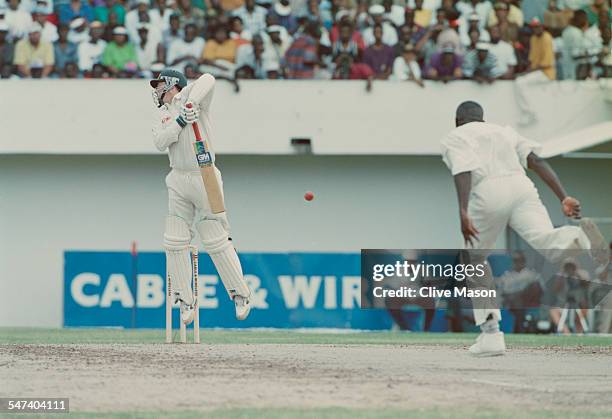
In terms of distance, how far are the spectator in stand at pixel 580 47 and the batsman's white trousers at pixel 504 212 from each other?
39.5 feet

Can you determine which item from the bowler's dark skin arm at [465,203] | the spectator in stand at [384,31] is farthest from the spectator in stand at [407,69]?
the bowler's dark skin arm at [465,203]

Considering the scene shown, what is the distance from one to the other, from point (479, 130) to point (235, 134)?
1243cm

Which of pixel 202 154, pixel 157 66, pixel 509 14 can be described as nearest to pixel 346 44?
pixel 509 14

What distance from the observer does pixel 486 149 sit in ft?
37.0

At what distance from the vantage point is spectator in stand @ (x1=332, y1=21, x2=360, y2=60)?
22281 millimetres

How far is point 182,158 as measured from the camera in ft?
41.6

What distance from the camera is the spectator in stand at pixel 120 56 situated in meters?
22.6

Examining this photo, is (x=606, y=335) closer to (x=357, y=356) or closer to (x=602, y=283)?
(x=602, y=283)

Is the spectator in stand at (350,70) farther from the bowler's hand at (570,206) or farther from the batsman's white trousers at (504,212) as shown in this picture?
the bowler's hand at (570,206)

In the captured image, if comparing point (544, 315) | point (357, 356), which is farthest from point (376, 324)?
point (357, 356)

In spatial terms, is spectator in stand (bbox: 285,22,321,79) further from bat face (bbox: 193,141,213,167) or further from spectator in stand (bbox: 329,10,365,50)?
bat face (bbox: 193,141,213,167)

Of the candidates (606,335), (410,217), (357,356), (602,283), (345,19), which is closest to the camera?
(357,356)

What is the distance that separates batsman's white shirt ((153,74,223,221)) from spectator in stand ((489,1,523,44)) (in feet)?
36.8

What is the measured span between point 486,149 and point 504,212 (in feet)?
1.87
